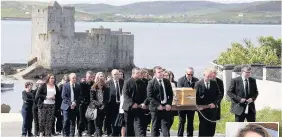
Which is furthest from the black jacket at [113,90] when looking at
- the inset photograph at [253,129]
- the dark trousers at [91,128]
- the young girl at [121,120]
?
the inset photograph at [253,129]

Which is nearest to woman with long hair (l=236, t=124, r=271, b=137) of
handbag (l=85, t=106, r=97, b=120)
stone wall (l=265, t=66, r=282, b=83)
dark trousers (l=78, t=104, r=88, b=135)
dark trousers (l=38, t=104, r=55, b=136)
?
handbag (l=85, t=106, r=97, b=120)

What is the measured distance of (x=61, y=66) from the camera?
104 m

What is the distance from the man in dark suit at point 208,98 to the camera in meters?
15.4

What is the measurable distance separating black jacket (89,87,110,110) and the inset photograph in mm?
4731

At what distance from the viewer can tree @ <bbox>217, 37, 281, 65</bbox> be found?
49.3 metres

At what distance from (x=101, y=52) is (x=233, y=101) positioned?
3566 inches

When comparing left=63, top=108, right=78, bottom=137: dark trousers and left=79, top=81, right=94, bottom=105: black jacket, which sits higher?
left=79, top=81, right=94, bottom=105: black jacket

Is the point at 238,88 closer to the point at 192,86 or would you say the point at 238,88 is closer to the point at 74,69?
the point at 192,86

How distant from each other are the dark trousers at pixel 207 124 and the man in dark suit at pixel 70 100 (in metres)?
2.42

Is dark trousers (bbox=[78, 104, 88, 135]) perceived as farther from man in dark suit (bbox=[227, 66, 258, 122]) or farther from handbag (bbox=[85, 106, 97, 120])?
man in dark suit (bbox=[227, 66, 258, 122])

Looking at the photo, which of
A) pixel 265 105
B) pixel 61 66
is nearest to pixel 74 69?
pixel 61 66

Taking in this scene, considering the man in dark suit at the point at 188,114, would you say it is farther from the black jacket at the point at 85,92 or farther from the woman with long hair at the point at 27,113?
the woman with long hair at the point at 27,113

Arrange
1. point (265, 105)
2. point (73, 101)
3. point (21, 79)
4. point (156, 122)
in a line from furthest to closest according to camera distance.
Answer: point (21, 79) < point (265, 105) < point (73, 101) < point (156, 122)

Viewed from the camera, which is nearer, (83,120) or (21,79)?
(83,120)
